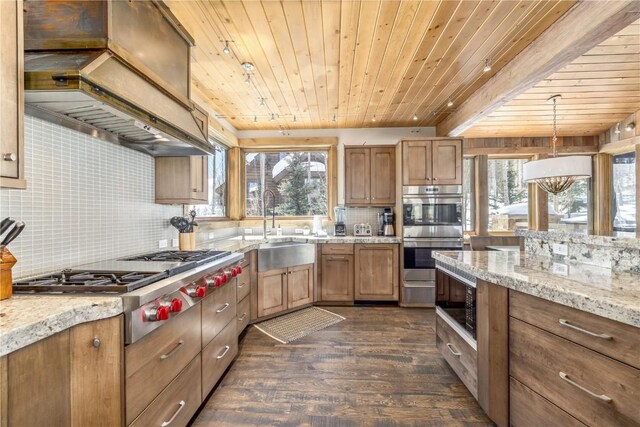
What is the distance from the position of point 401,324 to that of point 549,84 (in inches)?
125

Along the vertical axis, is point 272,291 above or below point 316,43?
below

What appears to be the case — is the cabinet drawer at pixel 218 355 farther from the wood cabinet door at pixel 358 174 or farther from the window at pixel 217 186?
the wood cabinet door at pixel 358 174

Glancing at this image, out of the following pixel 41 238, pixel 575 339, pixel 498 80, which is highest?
pixel 498 80

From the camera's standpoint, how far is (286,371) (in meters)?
2.38

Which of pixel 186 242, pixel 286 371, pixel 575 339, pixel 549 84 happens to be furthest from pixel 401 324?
pixel 549 84

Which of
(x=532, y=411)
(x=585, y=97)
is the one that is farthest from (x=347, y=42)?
(x=585, y=97)

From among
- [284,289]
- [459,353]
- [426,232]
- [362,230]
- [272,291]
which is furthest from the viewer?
[362,230]

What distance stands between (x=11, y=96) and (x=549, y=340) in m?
2.47

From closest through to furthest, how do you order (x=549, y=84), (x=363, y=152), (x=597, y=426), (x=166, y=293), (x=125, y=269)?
(x=597, y=426)
(x=166, y=293)
(x=125, y=269)
(x=549, y=84)
(x=363, y=152)

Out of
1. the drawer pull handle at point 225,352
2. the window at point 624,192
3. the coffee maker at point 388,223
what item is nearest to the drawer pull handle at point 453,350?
the drawer pull handle at point 225,352

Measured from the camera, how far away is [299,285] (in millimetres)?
3773

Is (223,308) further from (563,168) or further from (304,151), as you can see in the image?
(563,168)

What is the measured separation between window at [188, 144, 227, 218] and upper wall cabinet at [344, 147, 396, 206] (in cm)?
190

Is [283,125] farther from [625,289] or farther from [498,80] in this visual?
[625,289]
